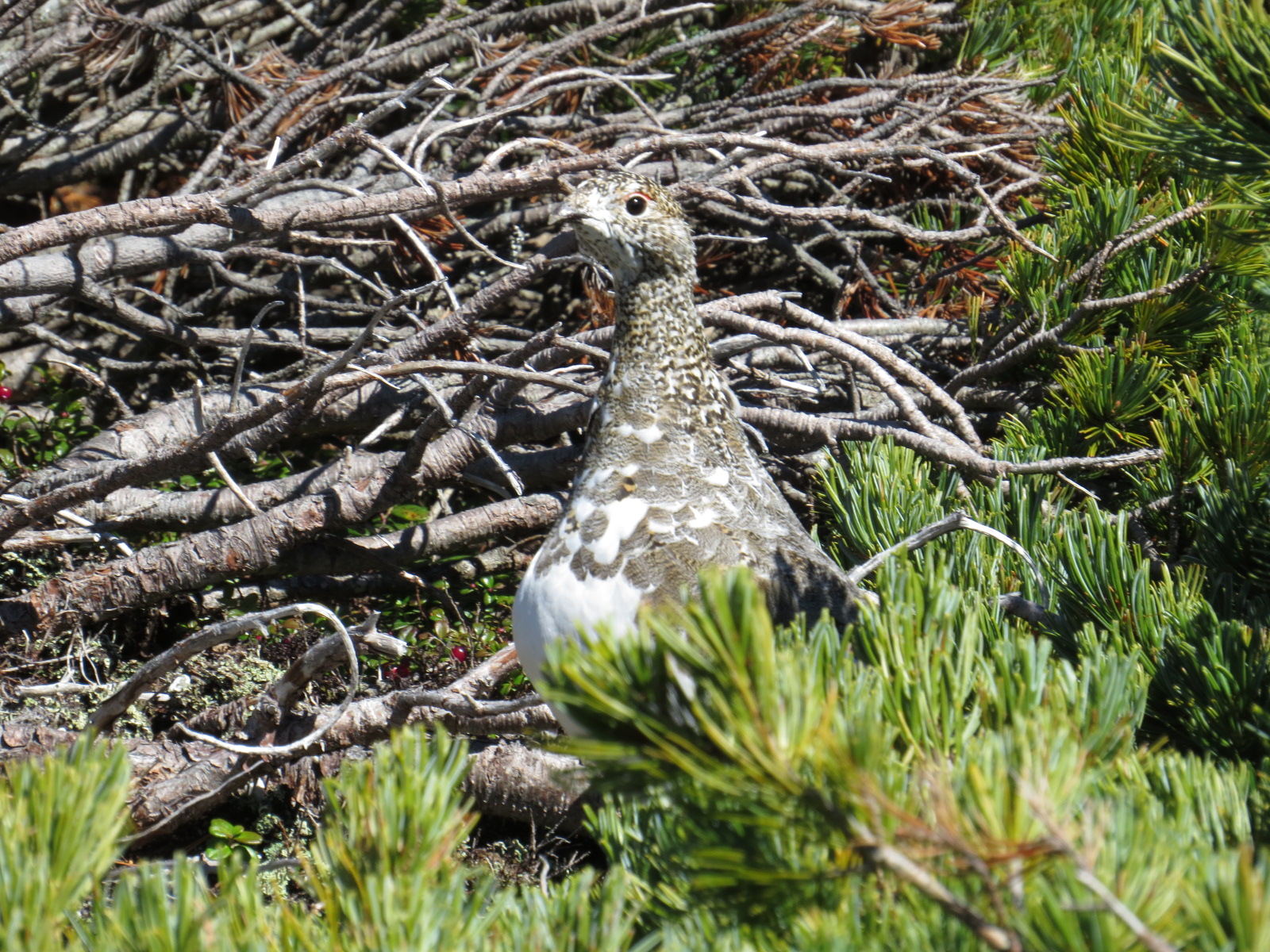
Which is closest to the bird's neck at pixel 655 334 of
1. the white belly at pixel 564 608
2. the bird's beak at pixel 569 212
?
the bird's beak at pixel 569 212

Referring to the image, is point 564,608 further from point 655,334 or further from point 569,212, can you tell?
point 569,212

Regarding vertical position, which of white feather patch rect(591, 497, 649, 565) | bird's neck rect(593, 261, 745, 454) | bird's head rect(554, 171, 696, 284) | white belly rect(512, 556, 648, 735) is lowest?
white belly rect(512, 556, 648, 735)

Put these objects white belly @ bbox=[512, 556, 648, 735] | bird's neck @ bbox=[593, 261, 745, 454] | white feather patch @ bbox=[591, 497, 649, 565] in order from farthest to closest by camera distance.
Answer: bird's neck @ bbox=[593, 261, 745, 454]
white feather patch @ bbox=[591, 497, 649, 565]
white belly @ bbox=[512, 556, 648, 735]

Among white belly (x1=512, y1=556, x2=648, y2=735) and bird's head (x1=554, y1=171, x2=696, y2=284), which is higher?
bird's head (x1=554, y1=171, x2=696, y2=284)

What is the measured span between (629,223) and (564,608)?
0.83 m

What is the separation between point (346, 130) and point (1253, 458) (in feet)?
6.07

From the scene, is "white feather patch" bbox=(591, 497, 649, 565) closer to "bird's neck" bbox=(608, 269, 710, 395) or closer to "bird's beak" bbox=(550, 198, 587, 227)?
"bird's neck" bbox=(608, 269, 710, 395)

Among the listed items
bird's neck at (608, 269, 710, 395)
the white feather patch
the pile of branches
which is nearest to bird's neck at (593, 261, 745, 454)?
bird's neck at (608, 269, 710, 395)

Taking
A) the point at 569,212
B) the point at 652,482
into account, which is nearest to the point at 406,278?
the point at 569,212

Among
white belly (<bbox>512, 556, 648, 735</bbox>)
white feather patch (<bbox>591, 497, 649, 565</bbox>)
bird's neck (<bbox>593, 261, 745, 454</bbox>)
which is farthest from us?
bird's neck (<bbox>593, 261, 745, 454</bbox>)

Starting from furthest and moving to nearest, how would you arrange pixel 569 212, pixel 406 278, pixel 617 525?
pixel 406 278
pixel 569 212
pixel 617 525

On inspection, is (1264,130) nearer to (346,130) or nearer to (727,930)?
(727,930)

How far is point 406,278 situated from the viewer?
10.3ft

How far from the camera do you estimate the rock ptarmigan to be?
1812 millimetres
